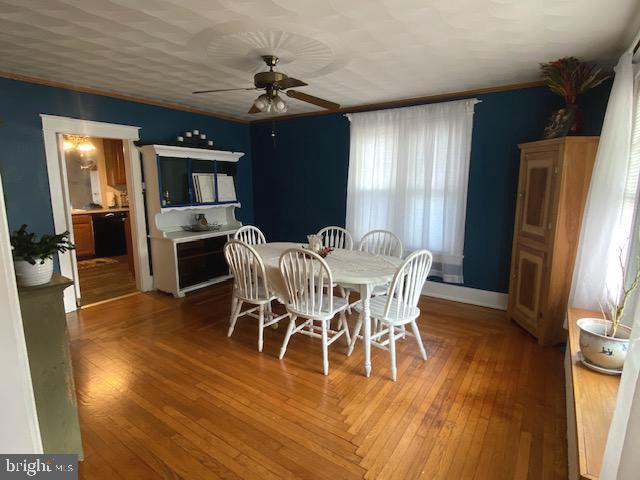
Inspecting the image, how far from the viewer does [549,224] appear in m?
2.81

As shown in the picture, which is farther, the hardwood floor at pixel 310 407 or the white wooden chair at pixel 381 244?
the white wooden chair at pixel 381 244

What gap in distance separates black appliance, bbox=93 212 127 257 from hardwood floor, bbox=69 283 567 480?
3376 millimetres

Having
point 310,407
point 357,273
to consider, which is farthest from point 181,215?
point 310,407

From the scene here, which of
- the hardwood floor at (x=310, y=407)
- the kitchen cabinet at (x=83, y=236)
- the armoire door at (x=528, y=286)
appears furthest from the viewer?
the kitchen cabinet at (x=83, y=236)

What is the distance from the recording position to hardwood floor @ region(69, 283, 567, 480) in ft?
5.65

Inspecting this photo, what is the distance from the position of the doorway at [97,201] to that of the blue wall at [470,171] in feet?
8.03

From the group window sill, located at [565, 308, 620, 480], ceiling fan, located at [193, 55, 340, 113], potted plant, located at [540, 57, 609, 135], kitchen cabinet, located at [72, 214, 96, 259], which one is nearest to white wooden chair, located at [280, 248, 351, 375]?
ceiling fan, located at [193, 55, 340, 113]

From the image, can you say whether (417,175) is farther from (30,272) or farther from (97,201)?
(97,201)

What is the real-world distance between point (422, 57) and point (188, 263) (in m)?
3.46

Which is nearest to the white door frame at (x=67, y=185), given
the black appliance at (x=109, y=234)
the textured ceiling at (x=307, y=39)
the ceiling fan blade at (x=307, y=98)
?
the textured ceiling at (x=307, y=39)

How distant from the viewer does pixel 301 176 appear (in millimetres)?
5094

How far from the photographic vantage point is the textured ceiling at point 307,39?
1.91 m

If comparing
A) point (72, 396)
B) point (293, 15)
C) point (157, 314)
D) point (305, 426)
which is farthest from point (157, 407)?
point (293, 15)

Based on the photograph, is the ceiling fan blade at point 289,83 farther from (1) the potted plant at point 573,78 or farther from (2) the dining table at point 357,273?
(1) the potted plant at point 573,78
